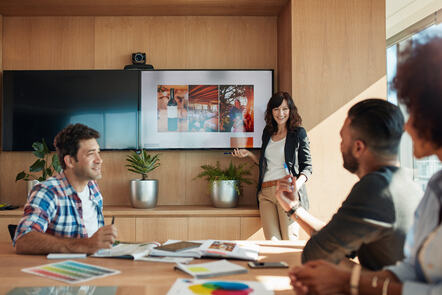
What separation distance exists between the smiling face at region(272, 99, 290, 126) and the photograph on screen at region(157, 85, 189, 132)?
1053mm

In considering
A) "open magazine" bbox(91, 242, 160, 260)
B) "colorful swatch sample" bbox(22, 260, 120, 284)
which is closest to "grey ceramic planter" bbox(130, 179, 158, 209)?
"open magazine" bbox(91, 242, 160, 260)

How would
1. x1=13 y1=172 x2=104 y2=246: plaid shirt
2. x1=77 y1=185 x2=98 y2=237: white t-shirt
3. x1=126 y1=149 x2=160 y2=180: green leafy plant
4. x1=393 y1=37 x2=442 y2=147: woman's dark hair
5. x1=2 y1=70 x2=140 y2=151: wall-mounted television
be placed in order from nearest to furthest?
x1=393 y1=37 x2=442 y2=147: woman's dark hair → x1=13 y1=172 x2=104 y2=246: plaid shirt → x1=77 y1=185 x2=98 y2=237: white t-shirt → x1=126 y1=149 x2=160 y2=180: green leafy plant → x1=2 y1=70 x2=140 y2=151: wall-mounted television

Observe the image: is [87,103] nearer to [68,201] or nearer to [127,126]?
[127,126]

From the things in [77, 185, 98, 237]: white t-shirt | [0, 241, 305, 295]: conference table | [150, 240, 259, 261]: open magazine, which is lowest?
[0, 241, 305, 295]: conference table

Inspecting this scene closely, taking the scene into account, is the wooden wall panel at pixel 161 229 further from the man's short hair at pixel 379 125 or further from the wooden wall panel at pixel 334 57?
the man's short hair at pixel 379 125

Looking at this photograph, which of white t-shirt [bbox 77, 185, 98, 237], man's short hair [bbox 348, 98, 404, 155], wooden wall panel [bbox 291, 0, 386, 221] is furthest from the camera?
wooden wall panel [bbox 291, 0, 386, 221]

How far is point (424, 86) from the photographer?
3.27 ft

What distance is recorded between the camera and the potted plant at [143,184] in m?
3.76

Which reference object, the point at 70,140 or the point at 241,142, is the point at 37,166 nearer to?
the point at 70,140

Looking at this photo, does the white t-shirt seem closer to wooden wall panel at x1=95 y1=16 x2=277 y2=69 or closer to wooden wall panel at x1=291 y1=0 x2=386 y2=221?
wooden wall panel at x1=291 y1=0 x2=386 y2=221

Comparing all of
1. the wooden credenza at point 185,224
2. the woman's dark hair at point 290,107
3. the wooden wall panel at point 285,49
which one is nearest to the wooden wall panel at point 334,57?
the wooden wall panel at point 285,49

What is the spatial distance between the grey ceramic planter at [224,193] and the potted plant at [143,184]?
577 millimetres

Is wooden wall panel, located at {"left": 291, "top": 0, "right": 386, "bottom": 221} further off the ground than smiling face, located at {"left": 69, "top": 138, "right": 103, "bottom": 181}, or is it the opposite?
wooden wall panel, located at {"left": 291, "top": 0, "right": 386, "bottom": 221}

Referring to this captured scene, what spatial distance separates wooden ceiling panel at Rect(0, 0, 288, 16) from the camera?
12.4 ft
